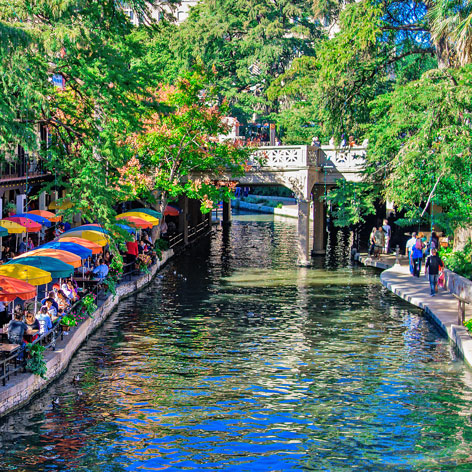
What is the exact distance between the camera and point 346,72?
4106 centimetres

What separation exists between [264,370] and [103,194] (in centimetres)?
692

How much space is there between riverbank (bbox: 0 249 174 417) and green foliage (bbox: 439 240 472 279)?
1339cm

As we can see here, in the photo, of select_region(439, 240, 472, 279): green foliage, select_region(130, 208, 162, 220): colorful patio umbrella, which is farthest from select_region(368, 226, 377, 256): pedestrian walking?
select_region(130, 208, 162, 220): colorful patio umbrella

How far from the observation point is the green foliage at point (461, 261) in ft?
108

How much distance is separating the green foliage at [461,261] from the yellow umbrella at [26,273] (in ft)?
57.0

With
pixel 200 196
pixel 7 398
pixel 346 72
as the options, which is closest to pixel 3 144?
pixel 7 398

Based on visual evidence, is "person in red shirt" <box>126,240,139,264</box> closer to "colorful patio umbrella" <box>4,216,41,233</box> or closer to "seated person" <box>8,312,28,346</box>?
"colorful patio umbrella" <box>4,216,41,233</box>

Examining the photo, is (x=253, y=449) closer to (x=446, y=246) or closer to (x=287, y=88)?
(x=446, y=246)

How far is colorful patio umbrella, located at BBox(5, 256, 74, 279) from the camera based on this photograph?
2359 cm

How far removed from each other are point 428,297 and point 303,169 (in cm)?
1266

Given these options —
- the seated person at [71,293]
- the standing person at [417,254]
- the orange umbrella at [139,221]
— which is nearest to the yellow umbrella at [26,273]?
the seated person at [71,293]

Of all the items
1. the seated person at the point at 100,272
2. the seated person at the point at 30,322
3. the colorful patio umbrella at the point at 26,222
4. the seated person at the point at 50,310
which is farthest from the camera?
the colorful patio umbrella at the point at 26,222

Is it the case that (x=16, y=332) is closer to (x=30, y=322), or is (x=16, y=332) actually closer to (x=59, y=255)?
(x=30, y=322)

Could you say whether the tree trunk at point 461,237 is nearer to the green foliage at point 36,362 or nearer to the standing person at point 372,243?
the standing person at point 372,243
